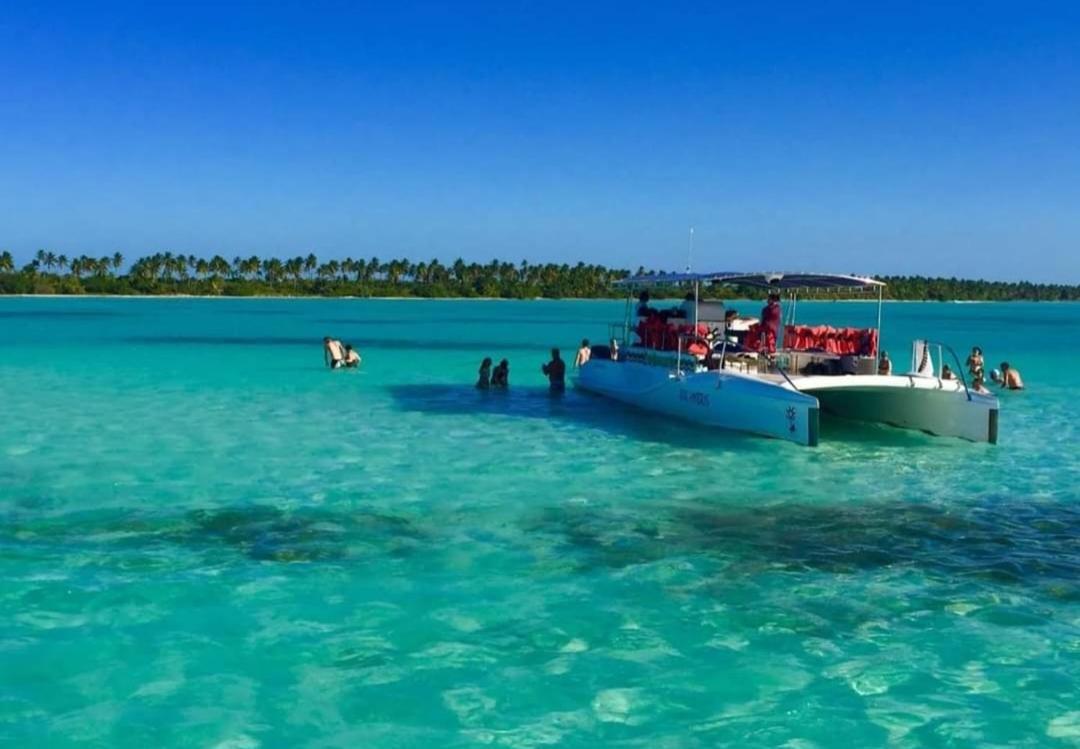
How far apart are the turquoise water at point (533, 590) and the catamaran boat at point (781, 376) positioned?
1.69 ft

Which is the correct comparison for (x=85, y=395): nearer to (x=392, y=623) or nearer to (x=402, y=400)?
(x=402, y=400)

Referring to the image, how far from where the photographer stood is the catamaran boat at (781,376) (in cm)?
1712

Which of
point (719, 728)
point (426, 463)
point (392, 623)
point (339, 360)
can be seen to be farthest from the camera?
point (339, 360)

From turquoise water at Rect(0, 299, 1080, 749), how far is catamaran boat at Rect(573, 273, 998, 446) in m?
0.51

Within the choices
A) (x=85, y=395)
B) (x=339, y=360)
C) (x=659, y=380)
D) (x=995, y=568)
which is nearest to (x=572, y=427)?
(x=659, y=380)

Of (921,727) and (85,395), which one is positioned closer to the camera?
(921,727)

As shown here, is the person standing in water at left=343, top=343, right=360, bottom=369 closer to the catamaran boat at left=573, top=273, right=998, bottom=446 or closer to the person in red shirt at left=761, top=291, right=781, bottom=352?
the catamaran boat at left=573, top=273, right=998, bottom=446

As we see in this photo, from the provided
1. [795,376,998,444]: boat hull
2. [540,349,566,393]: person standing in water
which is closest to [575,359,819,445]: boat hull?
[795,376,998,444]: boat hull

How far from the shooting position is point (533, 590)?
923 centimetres

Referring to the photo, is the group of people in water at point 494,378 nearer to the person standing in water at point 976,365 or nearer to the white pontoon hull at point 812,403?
the white pontoon hull at point 812,403

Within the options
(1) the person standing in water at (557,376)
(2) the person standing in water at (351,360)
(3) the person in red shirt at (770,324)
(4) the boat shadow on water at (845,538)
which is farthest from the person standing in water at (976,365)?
(2) the person standing in water at (351,360)

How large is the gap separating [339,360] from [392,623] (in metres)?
26.0

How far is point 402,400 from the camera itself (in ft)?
81.1

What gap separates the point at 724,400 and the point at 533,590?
9639mm
